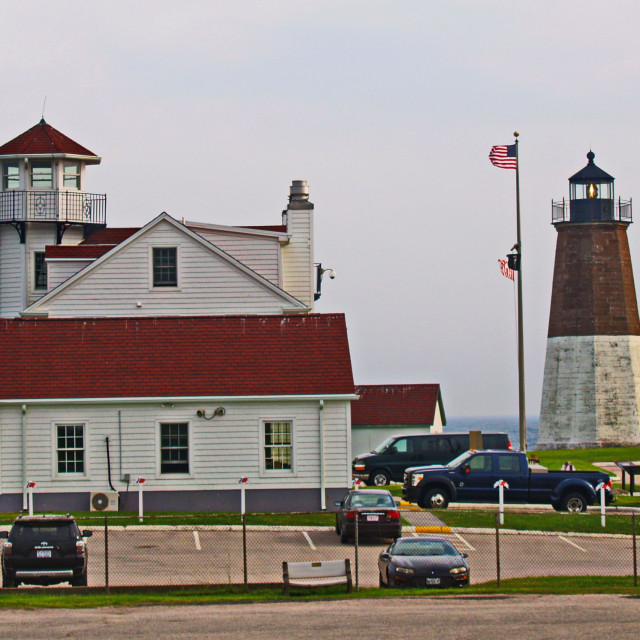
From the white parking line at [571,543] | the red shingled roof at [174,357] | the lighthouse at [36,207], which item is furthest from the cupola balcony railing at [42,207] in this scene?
the white parking line at [571,543]

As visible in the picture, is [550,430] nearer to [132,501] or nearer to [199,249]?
[199,249]

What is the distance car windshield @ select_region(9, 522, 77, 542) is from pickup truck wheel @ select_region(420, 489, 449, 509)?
13.2 meters

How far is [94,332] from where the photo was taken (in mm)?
34281

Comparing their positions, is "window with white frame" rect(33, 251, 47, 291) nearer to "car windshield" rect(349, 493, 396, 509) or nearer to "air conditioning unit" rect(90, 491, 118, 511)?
"air conditioning unit" rect(90, 491, 118, 511)

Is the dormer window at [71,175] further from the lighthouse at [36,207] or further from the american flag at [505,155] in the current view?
the american flag at [505,155]

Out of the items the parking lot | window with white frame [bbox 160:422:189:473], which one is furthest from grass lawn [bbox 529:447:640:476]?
the parking lot

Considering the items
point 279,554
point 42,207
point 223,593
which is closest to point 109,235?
point 42,207

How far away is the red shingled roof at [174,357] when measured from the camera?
107ft

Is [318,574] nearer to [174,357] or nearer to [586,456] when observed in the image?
[174,357]

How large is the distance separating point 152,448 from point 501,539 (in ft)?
31.4

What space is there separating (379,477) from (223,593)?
20997 mm

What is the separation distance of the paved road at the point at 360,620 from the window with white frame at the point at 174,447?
13.0 meters

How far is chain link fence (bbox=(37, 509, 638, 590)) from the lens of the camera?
23.0 meters

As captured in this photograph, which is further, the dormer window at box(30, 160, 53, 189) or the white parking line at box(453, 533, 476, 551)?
the dormer window at box(30, 160, 53, 189)
